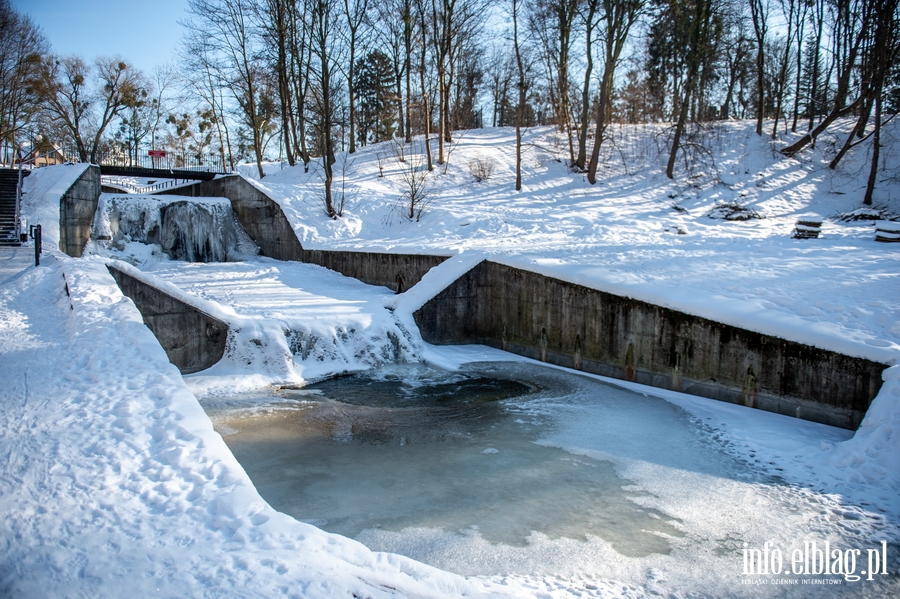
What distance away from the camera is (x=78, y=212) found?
17.2 m

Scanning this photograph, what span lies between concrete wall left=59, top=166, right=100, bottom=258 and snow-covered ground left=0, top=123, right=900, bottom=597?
495 mm

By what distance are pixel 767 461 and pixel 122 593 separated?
6.08m

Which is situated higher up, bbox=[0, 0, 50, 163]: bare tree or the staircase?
bbox=[0, 0, 50, 163]: bare tree

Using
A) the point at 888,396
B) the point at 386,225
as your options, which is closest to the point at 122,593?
the point at 888,396

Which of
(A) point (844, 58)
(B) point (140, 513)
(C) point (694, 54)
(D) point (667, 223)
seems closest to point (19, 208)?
(B) point (140, 513)

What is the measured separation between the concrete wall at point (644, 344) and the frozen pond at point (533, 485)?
595 mm

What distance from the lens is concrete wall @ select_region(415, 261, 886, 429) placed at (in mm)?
7387

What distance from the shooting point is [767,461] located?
6430 mm

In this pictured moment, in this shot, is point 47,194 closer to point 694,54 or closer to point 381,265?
point 381,265

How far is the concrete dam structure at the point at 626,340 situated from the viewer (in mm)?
7418

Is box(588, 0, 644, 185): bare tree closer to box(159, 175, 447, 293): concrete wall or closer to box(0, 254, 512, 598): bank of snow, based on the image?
box(159, 175, 447, 293): concrete wall

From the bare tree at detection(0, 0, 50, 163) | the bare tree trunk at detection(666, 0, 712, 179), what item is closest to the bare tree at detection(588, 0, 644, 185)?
the bare tree trunk at detection(666, 0, 712, 179)

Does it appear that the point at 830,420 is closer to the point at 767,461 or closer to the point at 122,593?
the point at 767,461

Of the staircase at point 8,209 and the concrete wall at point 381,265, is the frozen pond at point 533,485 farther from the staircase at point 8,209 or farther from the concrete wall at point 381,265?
the staircase at point 8,209
